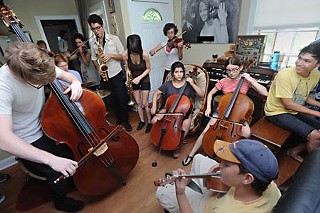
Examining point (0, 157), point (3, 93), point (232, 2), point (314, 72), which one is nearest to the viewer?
point (3, 93)

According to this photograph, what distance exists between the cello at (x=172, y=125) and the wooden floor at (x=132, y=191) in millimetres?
244

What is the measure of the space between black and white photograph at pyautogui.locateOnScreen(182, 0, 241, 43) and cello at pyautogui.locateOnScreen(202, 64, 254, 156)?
1.48 meters

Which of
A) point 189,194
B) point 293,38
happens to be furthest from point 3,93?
point 293,38

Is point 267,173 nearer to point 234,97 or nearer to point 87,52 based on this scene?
point 234,97

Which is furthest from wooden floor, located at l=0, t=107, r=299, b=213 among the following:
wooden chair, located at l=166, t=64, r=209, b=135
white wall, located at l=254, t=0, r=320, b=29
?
white wall, located at l=254, t=0, r=320, b=29

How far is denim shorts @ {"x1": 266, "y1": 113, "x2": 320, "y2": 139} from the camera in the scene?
157cm

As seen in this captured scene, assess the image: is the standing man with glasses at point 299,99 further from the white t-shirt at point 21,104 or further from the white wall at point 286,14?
the white t-shirt at point 21,104

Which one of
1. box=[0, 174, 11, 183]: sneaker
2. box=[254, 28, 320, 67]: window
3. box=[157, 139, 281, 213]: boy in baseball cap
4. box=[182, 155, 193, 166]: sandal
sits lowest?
box=[0, 174, 11, 183]: sneaker

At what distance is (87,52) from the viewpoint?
10.1 ft

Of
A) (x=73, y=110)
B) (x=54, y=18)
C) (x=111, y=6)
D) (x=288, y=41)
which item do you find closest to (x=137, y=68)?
(x=111, y=6)

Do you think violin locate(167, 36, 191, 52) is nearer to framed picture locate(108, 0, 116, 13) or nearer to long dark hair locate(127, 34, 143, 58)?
long dark hair locate(127, 34, 143, 58)

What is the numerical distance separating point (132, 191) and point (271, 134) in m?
1.46

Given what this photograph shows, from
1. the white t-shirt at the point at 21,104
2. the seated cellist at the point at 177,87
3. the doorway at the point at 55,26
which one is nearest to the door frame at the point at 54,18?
the doorway at the point at 55,26

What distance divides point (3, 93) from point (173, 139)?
154cm
